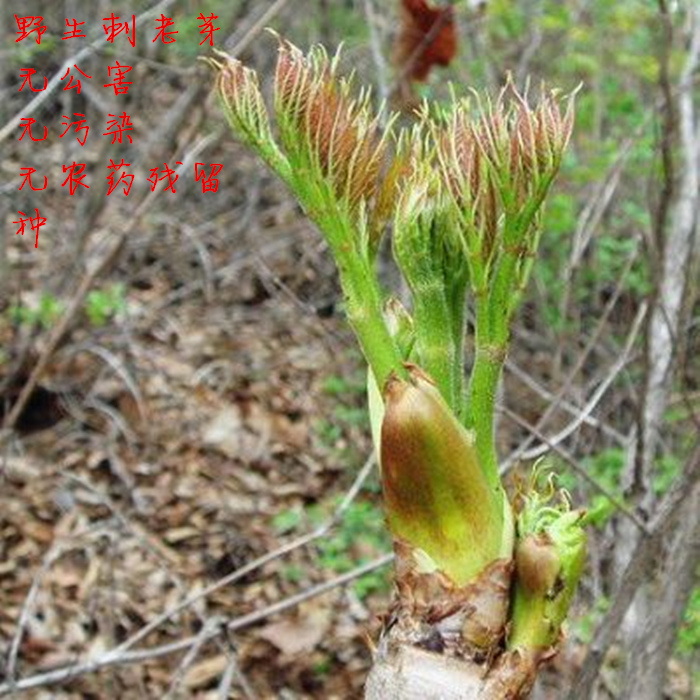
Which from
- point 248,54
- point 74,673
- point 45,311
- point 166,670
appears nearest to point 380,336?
point 74,673

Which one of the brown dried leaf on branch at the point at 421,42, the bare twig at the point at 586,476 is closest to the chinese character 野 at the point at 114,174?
the brown dried leaf on branch at the point at 421,42

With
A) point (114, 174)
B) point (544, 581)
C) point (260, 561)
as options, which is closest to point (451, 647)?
point (544, 581)

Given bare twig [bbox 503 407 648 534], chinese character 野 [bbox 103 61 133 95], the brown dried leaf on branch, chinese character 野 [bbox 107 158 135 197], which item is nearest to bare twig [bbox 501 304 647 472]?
bare twig [bbox 503 407 648 534]

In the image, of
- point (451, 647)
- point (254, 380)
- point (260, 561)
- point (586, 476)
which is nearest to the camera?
point (451, 647)

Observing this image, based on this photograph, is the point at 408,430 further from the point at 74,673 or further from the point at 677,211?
the point at 677,211

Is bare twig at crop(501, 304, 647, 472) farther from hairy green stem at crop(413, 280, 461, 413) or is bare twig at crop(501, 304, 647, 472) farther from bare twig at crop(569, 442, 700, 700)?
hairy green stem at crop(413, 280, 461, 413)

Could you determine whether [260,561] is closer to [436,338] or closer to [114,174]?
[436,338]

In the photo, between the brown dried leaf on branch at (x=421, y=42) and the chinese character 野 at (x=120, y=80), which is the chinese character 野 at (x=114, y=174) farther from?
the brown dried leaf on branch at (x=421, y=42)
